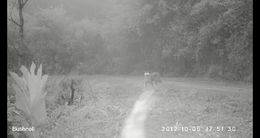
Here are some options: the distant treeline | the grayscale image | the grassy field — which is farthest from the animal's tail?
the distant treeline

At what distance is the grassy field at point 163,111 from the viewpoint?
22.3 ft

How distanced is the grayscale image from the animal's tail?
0.03 meters

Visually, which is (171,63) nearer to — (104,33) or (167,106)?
(104,33)

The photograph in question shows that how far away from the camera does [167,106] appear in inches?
343

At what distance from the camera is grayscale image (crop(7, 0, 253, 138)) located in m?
7.02

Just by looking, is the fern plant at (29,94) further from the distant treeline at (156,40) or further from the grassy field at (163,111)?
the distant treeline at (156,40)

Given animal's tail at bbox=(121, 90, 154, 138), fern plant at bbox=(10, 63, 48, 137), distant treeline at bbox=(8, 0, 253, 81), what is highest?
distant treeline at bbox=(8, 0, 253, 81)

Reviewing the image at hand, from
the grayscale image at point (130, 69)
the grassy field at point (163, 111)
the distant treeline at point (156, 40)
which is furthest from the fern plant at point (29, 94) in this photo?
the distant treeline at point (156, 40)

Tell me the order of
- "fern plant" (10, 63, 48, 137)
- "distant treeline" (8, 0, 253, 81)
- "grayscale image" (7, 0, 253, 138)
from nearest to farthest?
"fern plant" (10, 63, 48, 137)
"grayscale image" (7, 0, 253, 138)
"distant treeline" (8, 0, 253, 81)

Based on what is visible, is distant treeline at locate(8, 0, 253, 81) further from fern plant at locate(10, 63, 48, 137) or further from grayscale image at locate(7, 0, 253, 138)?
fern plant at locate(10, 63, 48, 137)

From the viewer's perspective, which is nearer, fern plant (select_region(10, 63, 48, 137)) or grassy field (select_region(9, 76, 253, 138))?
fern plant (select_region(10, 63, 48, 137))

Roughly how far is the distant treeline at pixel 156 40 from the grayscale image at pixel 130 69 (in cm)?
5
